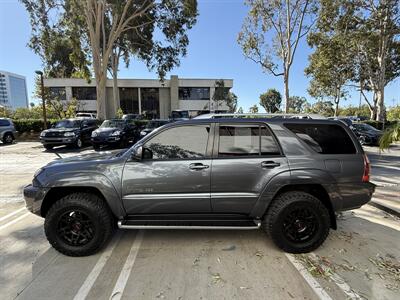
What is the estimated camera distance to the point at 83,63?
65.0 feet

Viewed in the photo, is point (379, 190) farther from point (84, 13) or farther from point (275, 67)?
point (84, 13)

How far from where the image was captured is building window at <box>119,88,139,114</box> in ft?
146

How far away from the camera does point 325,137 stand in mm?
3541

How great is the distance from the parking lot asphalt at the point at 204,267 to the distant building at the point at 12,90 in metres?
102

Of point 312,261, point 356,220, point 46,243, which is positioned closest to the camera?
point 312,261

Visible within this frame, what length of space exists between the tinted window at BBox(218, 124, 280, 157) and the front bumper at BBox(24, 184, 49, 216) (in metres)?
2.33

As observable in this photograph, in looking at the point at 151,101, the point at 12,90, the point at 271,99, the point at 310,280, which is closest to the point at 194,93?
the point at 151,101

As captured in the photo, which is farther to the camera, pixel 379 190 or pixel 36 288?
pixel 379 190

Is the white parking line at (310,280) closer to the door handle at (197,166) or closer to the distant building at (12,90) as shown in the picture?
the door handle at (197,166)

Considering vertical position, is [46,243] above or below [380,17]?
below

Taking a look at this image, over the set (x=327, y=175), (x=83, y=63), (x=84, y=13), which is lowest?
(x=327, y=175)

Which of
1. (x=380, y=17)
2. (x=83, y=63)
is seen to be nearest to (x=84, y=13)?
(x=83, y=63)

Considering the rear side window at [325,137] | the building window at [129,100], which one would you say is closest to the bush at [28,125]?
the rear side window at [325,137]

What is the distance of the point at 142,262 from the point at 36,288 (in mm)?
1123
